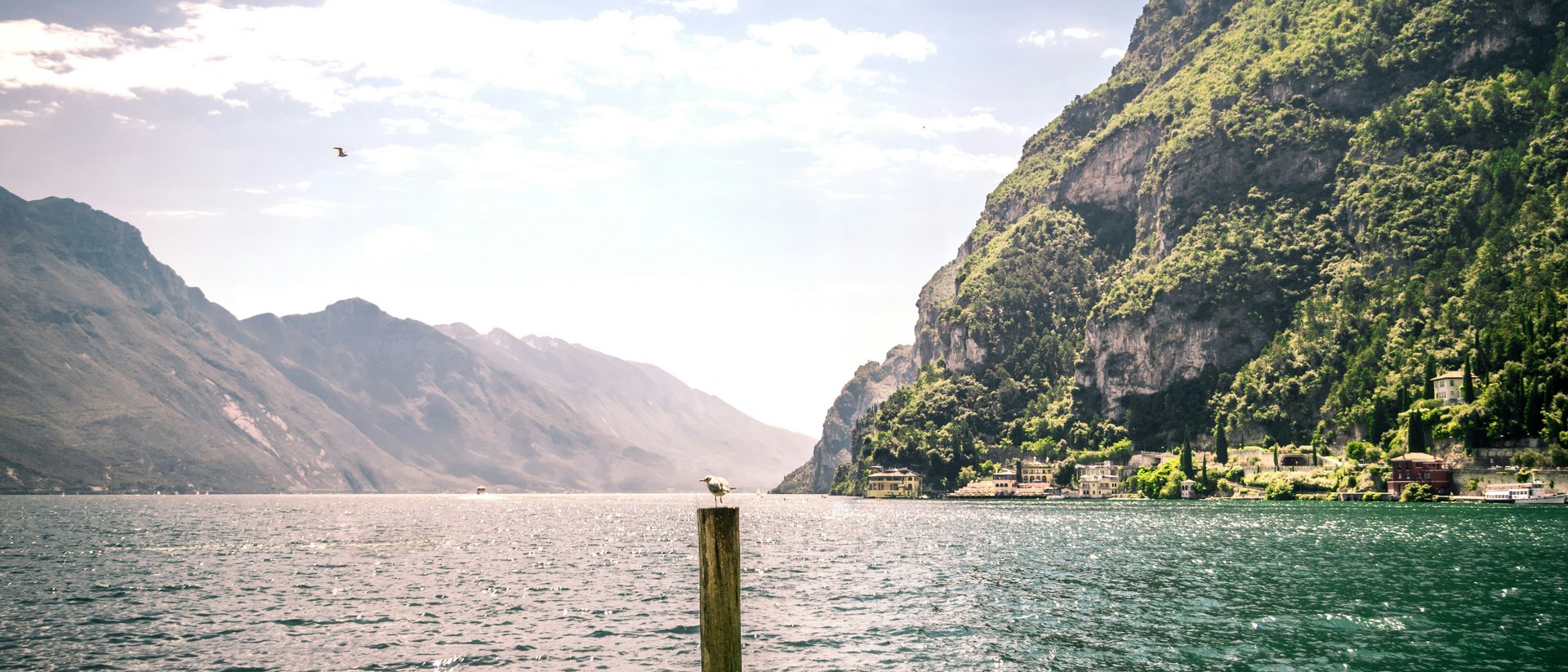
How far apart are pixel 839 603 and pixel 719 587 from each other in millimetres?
38566

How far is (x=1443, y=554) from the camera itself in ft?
303

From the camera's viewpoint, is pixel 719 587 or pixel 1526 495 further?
pixel 1526 495

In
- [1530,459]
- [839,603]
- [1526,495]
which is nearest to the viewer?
[839,603]

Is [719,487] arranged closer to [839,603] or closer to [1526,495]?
[839,603]

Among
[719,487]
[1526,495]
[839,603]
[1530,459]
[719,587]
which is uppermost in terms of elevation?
[719,487]

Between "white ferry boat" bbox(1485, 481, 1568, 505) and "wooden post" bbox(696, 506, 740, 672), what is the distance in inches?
7750

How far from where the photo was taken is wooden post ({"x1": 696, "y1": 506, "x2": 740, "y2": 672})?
1229 inches

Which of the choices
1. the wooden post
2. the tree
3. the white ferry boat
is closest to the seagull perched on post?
the wooden post

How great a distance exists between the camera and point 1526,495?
Answer: 623 feet

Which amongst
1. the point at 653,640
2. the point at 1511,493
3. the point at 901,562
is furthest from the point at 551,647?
the point at 1511,493

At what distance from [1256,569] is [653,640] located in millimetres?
51016

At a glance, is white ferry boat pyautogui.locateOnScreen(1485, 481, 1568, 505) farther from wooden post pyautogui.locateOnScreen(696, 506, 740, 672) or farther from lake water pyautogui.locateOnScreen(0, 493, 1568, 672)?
wooden post pyautogui.locateOnScreen(696, 506, 740, 672)

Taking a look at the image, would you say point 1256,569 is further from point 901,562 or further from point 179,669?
point 179,669

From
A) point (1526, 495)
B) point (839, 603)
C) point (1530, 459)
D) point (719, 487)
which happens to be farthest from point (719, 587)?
point (1530, 459)
